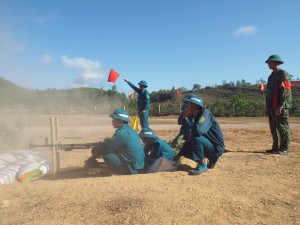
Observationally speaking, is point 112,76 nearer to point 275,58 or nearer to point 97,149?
point 97,149

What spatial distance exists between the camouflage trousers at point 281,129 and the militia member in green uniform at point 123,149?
11.1 ft

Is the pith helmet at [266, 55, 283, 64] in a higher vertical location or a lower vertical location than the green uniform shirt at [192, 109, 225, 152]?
higher

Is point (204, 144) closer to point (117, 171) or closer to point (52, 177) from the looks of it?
point (117, 171)

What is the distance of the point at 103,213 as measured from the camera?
3676 mm

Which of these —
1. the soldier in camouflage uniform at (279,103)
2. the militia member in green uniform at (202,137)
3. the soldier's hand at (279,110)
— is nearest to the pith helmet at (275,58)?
the soldier in camouflage uniform at (279,103)

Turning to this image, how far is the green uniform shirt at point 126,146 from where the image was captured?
530 centimetres

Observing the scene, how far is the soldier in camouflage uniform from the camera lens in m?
7.02

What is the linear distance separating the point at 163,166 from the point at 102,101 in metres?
32.2

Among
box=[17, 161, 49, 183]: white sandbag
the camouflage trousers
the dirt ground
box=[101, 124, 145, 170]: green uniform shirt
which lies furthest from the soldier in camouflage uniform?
box=[17, 161, 49, 183]: white sandbag

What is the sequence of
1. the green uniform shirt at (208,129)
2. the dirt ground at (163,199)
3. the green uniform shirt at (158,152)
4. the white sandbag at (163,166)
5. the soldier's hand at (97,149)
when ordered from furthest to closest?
1. the green uniform shirt at (158,152)
2. the soldier's hand at (97,149)
3. the white sandbag at (163,166)
4. the green uniform shirt at (208,129)
5. the dirt ground at (163,199)

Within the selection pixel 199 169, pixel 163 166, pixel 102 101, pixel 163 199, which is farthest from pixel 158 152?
pixel 102 101

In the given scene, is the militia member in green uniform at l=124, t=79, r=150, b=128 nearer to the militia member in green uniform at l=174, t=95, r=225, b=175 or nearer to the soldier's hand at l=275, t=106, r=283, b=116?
the soldier's hand at l=275, t=106, r=283, b=116

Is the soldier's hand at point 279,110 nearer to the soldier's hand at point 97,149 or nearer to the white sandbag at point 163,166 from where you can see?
the white sandbag at point 163,166

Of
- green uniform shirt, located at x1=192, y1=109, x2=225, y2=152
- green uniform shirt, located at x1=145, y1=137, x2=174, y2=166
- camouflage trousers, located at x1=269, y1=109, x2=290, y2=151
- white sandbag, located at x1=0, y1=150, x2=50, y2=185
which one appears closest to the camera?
green uniform shirt, located at x1=192, y1=109, x2=225, y2=152
